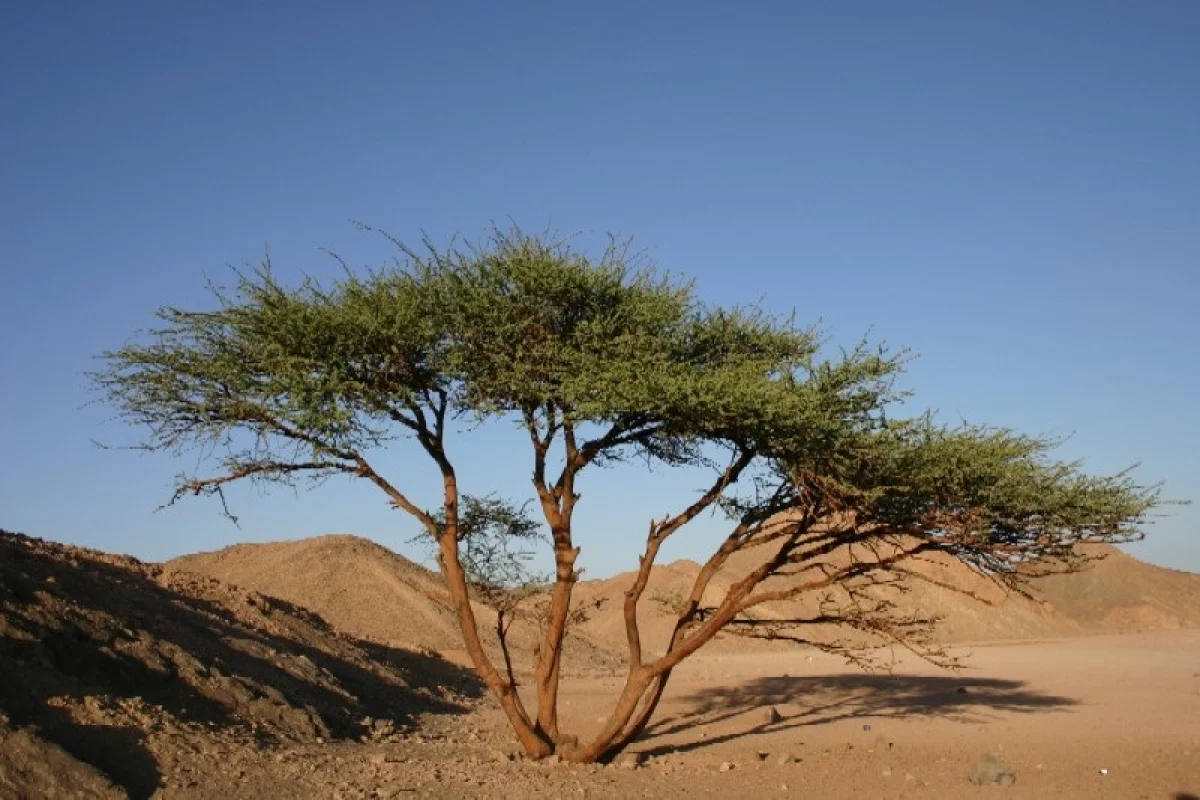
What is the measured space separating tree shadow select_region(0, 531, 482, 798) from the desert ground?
4cm

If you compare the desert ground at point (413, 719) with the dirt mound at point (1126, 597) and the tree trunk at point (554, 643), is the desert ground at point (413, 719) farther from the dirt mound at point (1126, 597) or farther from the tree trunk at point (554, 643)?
the dirt mound at point (1126, 597)

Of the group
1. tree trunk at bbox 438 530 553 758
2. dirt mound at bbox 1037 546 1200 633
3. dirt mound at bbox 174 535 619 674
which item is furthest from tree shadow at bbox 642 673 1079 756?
dirt mound at bbox 1037 546 1200 633

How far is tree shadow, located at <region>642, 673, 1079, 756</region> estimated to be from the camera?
17.6 m

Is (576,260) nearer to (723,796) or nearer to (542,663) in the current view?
(542,663)

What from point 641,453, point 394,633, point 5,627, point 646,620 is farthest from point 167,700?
point 646,620

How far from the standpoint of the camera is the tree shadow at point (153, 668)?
10.0 m

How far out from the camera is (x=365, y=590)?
36.9 meters

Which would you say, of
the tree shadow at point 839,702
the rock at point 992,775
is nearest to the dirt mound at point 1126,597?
the tree shadow at point 839,702

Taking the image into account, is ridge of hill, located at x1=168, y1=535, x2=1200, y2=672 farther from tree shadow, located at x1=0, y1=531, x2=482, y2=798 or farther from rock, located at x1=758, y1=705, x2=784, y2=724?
rock, located at x1=758, y1=705, x2=784, y2=724

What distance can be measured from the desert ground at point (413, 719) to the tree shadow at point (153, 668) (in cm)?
4

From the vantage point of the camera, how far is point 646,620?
51.6 m

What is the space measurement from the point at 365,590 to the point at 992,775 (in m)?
27.7

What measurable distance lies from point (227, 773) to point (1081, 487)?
9845 mm

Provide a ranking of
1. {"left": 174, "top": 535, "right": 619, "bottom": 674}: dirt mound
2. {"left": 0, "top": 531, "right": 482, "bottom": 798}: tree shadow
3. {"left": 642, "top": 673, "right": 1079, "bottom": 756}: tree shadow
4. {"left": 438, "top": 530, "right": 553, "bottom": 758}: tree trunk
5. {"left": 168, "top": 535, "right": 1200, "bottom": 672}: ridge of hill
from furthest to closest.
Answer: {"left": 168, "top": 535, "right": 1200, "bottom": 672}: ridge of hill → {"left": 174, "top": 535, "right": 619, "bottom": 674}: dirt mound → {"left": 642, "top": 673, "right": 1079, "bottom": 756}: tree shadow → {"left": 438, "top": 530, "right": 553, "bottom": 758}: tree trunk → {"left": 0, "top": 531, "right": 482, "bottom": 798}: tree shadow
